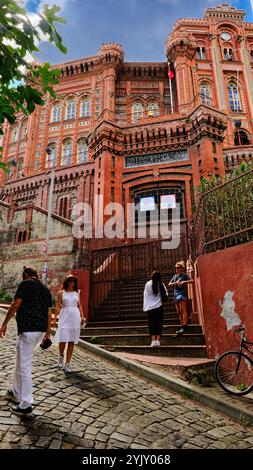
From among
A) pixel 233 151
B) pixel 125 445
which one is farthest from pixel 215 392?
pixel 233 151

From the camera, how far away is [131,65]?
3203 cm

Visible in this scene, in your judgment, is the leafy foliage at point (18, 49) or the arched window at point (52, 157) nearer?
the leafy foliage at point (18, 49)

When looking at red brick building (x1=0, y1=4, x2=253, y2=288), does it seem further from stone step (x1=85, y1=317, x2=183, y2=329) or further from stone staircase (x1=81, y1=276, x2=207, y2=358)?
stone step (x1=85, y1=317, x2=183, y2=329)

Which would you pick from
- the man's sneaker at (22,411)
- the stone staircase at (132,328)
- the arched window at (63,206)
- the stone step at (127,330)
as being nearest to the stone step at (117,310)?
the stone staircase at (132,328)

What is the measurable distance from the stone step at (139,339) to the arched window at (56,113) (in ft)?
93.8

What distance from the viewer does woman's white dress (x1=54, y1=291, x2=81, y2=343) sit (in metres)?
5.64

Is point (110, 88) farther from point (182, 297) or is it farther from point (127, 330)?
point (182, 297)

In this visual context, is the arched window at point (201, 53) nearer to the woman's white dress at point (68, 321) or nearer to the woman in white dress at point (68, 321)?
the woman in white dress at point (68, 321)

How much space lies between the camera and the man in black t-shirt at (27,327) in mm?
3740

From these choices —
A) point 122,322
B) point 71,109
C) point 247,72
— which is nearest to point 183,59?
point 247,72

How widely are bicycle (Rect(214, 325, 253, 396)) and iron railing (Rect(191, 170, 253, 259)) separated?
1.99 m

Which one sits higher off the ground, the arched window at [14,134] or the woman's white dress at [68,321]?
the arched window at [14,134]

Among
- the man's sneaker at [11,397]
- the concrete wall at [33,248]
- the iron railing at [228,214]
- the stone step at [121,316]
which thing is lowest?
the man's sneaker at [11,397]
